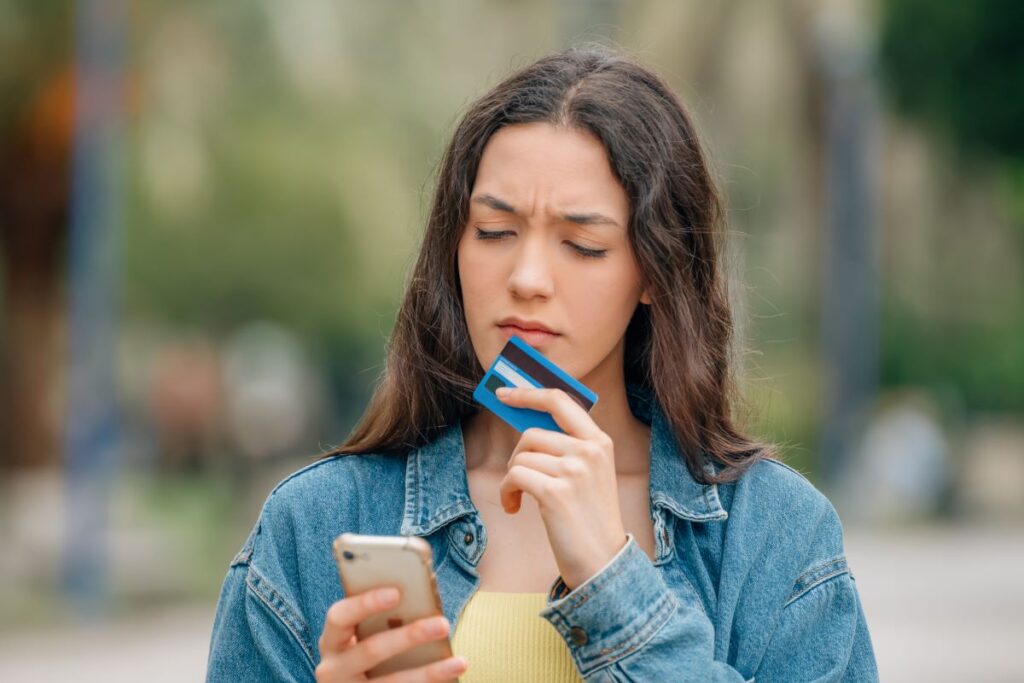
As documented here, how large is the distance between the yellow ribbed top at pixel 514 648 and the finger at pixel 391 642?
279 mm

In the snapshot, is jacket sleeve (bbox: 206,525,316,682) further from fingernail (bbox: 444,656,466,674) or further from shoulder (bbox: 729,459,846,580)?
shoulder (bbox: 729,459,846,580)

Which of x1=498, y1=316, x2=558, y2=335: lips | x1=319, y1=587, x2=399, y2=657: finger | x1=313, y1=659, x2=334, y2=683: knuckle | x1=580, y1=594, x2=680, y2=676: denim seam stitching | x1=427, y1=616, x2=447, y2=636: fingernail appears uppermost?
x1=498, y1=316, x2=558, y2=335: lips

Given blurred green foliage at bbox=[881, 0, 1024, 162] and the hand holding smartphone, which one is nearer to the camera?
the hand holding smartphone

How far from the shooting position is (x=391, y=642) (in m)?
2.10

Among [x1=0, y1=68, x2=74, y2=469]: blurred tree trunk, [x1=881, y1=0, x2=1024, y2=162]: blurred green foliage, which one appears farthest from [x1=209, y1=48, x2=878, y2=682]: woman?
[x1=0, y1=68, x2=74, y2=469]: blurred tree trunk

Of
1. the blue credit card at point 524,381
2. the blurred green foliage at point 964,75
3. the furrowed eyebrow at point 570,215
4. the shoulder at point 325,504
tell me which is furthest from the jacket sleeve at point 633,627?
the blurred green foliage at point 964,75

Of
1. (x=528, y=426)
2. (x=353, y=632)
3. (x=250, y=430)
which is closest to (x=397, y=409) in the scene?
(x=528, y=426)

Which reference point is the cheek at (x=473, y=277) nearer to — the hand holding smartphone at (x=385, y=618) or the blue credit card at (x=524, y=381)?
the blue credit card at (x=524, y=381)

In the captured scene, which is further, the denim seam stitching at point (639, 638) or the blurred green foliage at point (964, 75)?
the blurred green foliage at point (964, 75)

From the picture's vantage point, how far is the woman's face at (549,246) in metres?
2.41

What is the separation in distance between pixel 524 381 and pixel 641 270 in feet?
0.98

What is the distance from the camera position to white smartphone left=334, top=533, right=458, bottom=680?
2035 millimetres

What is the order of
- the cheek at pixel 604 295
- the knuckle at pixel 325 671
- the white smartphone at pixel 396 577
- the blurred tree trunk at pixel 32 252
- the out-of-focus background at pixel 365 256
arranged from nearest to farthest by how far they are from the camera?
the white smartphone at pixel 396 577 → the knuckle at pixel 325 671 → the cheek at pixel 604 295 → the out-of-focus background at pixel 365 256 → the blurred tree trunk at pixel 32 252

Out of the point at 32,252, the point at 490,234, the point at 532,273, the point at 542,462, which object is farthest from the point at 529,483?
the point at 32,252
